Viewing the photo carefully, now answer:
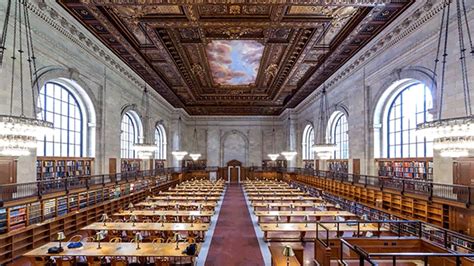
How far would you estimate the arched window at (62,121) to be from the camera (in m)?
12.0

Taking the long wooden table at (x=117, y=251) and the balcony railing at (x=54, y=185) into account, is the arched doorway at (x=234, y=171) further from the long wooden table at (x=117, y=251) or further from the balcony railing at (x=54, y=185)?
the long wooden table at (x=117, y=251)

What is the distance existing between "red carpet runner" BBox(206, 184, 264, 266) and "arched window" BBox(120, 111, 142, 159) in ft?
27.7

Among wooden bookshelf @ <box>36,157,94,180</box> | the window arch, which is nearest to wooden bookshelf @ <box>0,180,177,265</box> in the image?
wooden bookshelf @ <box>36,157,94,180</box>

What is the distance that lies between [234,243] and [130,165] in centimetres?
1270

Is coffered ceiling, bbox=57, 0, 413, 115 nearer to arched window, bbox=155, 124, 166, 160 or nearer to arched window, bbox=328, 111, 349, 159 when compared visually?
arched window, bbox=328, 111, 349, 159

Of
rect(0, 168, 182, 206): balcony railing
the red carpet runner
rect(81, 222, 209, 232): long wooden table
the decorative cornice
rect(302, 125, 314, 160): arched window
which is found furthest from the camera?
rect(302, 125, 314, 160): arched window

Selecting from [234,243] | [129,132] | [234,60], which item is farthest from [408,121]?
[129,132]

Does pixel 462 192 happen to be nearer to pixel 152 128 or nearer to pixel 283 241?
pixel 283 241

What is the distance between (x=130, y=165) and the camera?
20.3m

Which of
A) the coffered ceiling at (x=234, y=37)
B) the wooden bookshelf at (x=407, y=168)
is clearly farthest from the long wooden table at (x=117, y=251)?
the wooden bookshelf at (x=407, y=168)

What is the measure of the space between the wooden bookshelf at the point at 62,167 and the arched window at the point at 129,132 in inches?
193

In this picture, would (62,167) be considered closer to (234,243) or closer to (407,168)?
(234,243)

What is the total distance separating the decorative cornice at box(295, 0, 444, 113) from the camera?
961 centimetres

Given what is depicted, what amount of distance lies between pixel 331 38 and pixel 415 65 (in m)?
3.40
